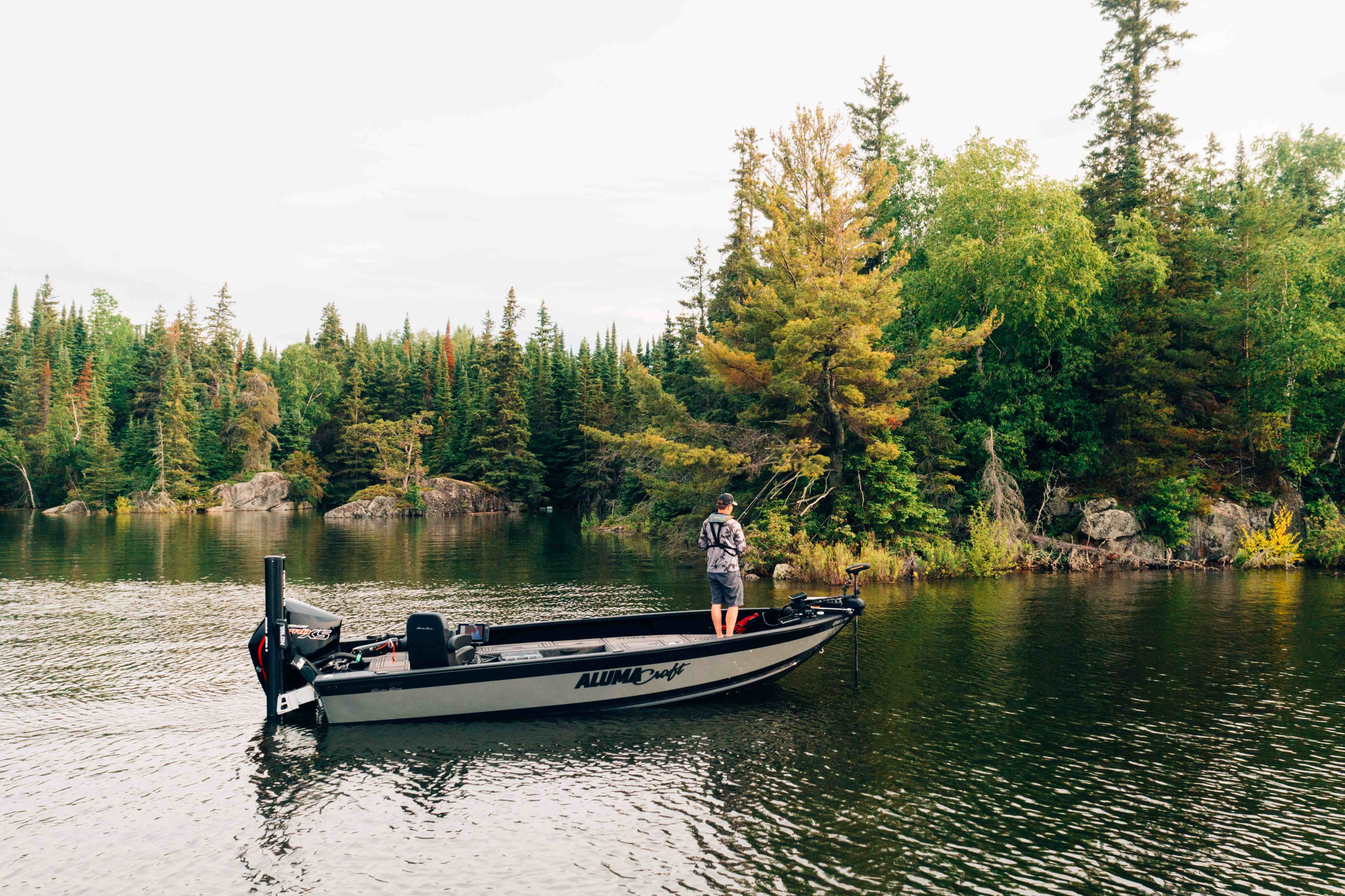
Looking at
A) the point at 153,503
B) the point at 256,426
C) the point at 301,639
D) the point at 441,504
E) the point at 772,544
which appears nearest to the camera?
the point at 301,639

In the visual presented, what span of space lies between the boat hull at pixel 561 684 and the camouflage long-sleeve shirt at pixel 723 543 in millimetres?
1348

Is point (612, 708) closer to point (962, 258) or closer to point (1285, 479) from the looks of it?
Answer: point (962, 258)

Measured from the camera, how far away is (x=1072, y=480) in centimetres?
3144

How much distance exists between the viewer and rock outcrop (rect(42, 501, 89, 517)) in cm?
6356

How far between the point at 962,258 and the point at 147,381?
81.5m

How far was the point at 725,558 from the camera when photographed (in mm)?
12609

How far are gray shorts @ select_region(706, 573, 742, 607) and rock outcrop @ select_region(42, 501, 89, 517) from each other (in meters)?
69.0

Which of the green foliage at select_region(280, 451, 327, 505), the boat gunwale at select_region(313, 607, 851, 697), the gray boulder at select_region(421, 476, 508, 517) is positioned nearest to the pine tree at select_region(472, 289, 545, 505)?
the gray boulder at select_region(421, 476, 508, 517)

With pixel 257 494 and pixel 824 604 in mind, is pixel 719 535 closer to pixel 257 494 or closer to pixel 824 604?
pixel 824 604

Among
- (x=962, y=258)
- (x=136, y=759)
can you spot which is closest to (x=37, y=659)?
(x=136, y=759)

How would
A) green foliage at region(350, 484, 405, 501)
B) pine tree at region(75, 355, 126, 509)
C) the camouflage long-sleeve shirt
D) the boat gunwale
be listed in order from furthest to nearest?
pine tree at region(75, 355, 126, 509)
green foliage at region(350, 484, 405, 501)
the camouflage long-sleeve shirt
the boat gunwale

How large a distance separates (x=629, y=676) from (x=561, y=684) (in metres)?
0.98

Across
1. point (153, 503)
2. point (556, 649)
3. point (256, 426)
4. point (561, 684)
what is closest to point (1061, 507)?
point (556, 649)

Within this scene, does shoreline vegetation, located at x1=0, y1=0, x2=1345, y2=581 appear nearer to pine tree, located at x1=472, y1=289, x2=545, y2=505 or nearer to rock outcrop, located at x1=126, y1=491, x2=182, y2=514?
pine tree, located at x1=472, y1=289, x2=545, y2=505
